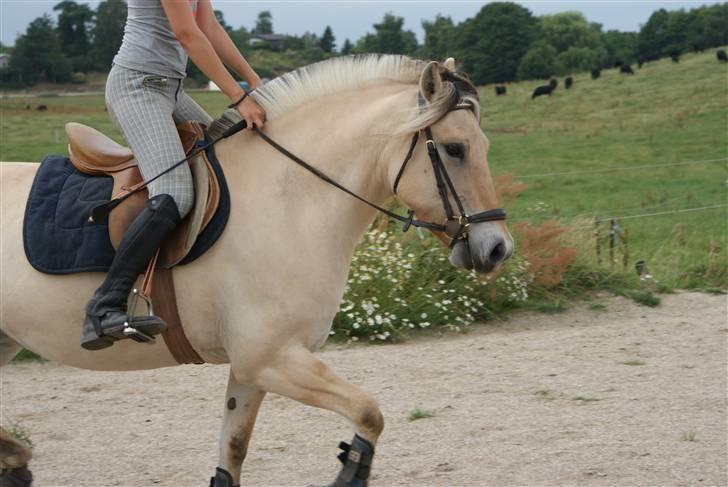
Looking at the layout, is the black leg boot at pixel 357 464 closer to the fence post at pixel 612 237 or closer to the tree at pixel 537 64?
the fence post at pixel 612 237

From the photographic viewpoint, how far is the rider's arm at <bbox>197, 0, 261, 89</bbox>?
424 cm

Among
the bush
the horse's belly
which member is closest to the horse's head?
the horse's belly

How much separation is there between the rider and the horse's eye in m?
0.85

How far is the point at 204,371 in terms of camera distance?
7.07m

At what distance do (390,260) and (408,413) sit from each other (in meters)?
2.93

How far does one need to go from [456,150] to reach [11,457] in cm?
259

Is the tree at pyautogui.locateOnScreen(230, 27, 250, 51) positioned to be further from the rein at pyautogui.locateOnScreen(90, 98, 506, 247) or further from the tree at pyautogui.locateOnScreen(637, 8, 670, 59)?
the tree at pyautogui.locateOnScreen(637, 8, 670, 59)

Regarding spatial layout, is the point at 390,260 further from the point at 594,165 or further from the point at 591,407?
the point at 594,165

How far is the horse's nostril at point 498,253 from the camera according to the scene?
3543mm

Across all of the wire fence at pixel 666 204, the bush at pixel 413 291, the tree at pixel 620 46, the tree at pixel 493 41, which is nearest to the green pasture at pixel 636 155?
the wire fence at pixel 666 204

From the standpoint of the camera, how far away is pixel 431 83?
3.67m

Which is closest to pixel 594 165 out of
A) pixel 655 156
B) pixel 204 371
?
pixel 655 156

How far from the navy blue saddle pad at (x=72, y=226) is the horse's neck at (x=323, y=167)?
0.13 metres

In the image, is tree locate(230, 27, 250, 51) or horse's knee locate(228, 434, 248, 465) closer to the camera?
horse's knee locate(228, 434, 248, 465)
